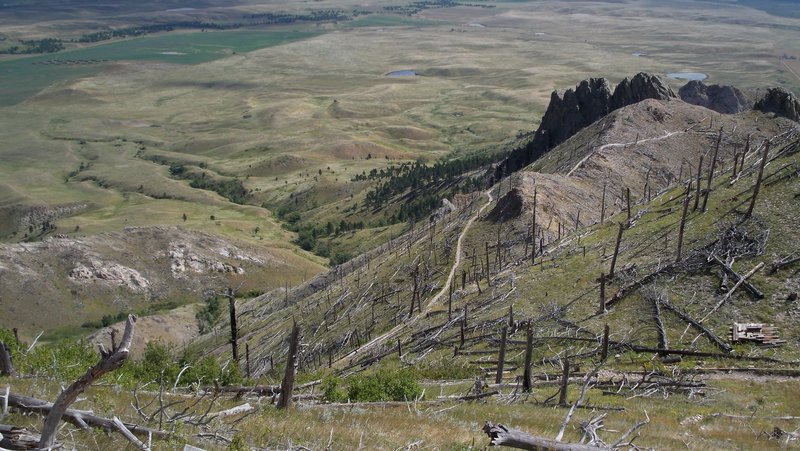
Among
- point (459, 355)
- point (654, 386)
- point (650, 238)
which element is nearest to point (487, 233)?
point (650, 238)

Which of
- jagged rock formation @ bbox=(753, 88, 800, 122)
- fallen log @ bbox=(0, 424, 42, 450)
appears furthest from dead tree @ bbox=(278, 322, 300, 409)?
jagged rock formation @ bbox=(753, 88, 800, 122)

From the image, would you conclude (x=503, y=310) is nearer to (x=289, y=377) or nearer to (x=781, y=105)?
(x=289, y=377)

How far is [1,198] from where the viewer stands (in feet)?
634

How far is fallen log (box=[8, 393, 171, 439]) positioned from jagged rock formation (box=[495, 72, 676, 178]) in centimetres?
12101

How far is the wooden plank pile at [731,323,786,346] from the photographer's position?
3775 cm

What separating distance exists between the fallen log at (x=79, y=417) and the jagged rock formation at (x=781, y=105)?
118266 mm

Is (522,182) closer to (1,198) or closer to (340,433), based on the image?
(340,433)

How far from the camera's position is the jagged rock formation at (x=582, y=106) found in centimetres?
12506

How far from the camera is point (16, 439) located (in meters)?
11.6

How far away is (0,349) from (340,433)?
37.9 ft

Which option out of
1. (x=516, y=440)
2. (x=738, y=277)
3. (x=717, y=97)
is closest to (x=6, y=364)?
(x=516, y=440)

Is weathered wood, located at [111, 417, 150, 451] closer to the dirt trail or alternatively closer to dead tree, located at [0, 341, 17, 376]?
dead tree, located at [0, 341, 17, 376]

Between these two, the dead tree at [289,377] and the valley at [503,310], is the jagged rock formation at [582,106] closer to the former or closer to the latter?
the valley at [503,310]

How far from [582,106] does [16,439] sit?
132 metres
